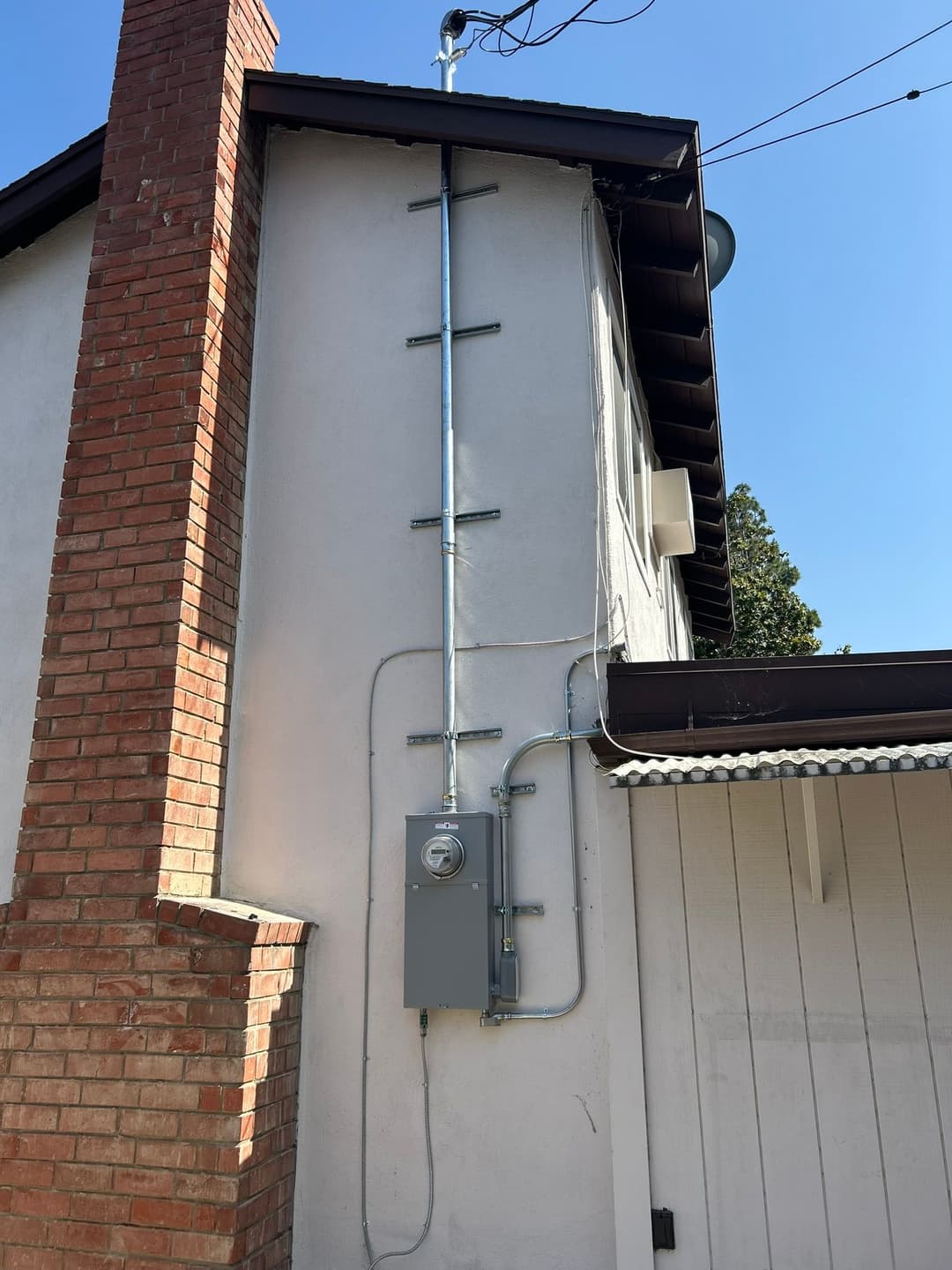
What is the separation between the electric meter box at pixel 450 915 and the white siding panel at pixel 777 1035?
1.03 meters

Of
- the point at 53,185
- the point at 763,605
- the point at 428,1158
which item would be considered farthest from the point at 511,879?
the point at 763,605

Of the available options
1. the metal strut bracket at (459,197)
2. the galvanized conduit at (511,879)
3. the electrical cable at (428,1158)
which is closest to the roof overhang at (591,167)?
the metal strut bracket at (459,197)

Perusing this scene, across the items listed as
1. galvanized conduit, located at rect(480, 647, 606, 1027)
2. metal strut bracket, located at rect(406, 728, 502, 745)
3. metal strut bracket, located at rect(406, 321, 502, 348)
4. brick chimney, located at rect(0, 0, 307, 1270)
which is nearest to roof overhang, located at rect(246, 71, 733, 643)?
brick chimney, located at rect(0, 0, 307, 1270)

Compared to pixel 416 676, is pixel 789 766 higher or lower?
lower

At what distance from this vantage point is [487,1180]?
397cm

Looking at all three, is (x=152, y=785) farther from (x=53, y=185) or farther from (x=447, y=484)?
(x=53, y=185)

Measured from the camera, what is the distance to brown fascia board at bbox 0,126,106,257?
564 centimetres

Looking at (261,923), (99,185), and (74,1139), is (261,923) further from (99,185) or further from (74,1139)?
(99,185)

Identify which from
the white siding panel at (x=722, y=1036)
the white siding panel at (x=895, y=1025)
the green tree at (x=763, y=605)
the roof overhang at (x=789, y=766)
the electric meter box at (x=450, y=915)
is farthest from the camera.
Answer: the green tree at (x=763, y=605)

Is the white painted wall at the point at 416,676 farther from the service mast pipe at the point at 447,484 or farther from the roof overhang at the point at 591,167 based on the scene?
the roof overhang at the point at 591,167

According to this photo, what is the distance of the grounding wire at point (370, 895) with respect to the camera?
407 centimetres

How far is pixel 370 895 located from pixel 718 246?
6113 millimetres

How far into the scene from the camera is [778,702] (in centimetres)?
417

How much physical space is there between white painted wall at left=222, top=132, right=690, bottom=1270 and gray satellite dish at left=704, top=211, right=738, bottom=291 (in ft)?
10.3
